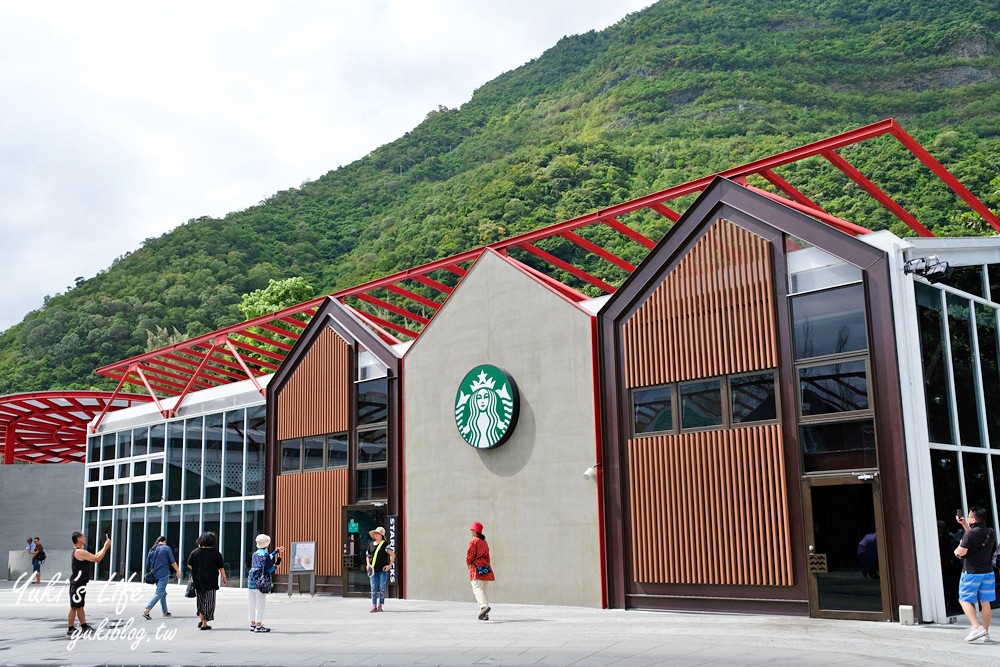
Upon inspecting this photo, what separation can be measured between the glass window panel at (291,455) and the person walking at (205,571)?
10.1m

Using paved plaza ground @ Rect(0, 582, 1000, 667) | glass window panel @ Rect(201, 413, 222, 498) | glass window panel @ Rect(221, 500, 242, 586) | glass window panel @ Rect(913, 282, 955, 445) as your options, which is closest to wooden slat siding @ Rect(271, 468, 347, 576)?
glass window panel @ Rect(221, 500, 242, 586)

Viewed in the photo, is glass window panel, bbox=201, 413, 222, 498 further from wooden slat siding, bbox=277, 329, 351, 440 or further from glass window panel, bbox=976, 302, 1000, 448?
glass window panel, bbox=976, 302, 1000, 448

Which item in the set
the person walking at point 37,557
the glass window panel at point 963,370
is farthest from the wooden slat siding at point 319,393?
the glass window panel at point 963,370

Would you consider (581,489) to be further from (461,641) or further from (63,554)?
(63,554)

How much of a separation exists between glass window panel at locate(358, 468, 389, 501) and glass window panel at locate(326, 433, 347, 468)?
76 centimetres

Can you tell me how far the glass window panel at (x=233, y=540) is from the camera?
1037 inches

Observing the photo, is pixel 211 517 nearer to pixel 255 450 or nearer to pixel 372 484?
pixel 255 450

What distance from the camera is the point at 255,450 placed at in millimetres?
26438

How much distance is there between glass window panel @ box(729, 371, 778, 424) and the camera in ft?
51.4

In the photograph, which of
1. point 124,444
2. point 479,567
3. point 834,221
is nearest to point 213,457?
point 124,444

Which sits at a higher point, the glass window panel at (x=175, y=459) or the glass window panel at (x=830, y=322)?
the glass window panel at (x=830, y=322)

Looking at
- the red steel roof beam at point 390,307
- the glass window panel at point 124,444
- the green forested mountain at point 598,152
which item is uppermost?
the green forested mountain at point 598,152

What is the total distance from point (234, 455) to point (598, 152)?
43189mm

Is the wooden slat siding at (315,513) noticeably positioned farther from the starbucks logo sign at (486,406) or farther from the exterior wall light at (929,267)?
the exterior wall light at (929,267)
